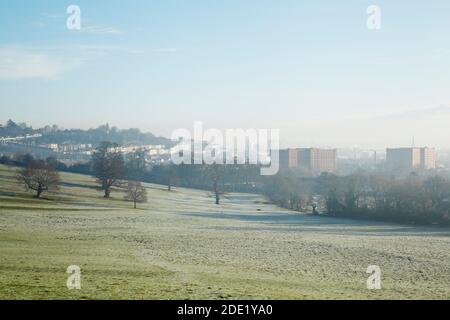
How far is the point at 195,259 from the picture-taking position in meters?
29.5

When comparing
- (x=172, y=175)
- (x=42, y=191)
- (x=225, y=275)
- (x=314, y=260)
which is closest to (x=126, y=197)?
(x=42, y=191)

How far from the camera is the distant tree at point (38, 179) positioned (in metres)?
70.2

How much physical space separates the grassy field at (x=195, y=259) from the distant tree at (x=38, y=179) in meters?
10.7

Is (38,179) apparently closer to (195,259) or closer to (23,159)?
(23,159)

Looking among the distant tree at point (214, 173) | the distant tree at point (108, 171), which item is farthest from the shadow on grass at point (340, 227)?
the distant tree at point (214, 173)

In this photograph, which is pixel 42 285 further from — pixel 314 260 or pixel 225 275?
pixel 314 260

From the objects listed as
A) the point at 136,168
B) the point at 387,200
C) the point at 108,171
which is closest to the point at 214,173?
the point at 136,168

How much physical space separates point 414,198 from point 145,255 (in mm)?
55399

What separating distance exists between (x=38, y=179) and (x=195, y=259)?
48406mm

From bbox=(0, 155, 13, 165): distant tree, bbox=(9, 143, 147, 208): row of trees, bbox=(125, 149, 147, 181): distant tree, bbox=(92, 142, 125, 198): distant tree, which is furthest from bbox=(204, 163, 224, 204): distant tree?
bbox=(0, 155, 13, 165): distant tree

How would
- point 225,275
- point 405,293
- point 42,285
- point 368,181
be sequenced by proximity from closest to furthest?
point 42,285
point 405,293
point 225,275
point 368,181

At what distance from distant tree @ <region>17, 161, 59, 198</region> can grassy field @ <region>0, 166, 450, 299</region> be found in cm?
1069

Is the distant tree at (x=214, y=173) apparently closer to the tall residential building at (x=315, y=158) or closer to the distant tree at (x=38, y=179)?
the distant tree at (x=38, y=179)
